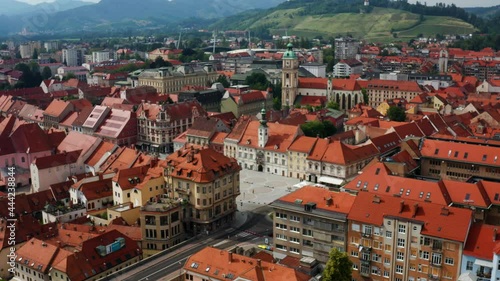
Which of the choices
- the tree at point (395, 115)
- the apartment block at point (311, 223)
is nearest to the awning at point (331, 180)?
the apartment block at point (311, 223)

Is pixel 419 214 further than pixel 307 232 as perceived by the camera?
No

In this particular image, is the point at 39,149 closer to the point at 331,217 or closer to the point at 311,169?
the point at 311,169

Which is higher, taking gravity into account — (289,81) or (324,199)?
(289,81)

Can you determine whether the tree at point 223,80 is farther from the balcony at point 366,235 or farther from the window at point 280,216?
the balcony at point 366,235

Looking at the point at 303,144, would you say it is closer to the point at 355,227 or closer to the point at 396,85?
the point at 355,227

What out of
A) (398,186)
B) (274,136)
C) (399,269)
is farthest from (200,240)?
(274,136)

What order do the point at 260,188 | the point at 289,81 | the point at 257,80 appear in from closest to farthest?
1. the point at 260,188
2. the point at 289,81
3. the point at 257,80

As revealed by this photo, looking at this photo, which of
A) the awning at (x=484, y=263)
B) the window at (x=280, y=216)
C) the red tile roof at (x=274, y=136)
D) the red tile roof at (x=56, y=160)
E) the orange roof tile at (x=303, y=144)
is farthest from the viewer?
the red tile roof at (x=274, y=136)
